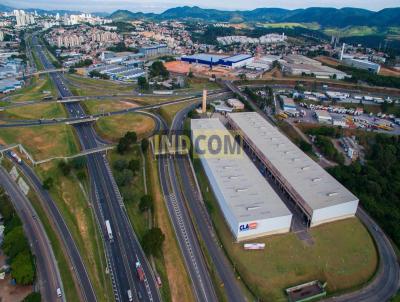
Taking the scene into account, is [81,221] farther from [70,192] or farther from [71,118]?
[71,118]

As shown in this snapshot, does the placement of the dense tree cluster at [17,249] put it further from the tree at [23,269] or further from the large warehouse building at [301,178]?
the large warehouse building at [301,178]

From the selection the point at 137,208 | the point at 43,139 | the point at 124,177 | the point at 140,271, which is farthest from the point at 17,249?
the point at 43,139

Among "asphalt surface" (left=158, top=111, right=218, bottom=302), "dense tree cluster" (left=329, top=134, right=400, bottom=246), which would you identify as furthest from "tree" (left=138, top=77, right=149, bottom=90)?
"dense tree cluster" (left=329, top=134, right=400, bottom=246)

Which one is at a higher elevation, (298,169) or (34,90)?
(34,90)

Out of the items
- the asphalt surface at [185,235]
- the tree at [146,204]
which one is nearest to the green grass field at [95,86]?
the asphalt surface at [185,235]

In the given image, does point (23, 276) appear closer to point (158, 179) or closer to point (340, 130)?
point (158, 179)

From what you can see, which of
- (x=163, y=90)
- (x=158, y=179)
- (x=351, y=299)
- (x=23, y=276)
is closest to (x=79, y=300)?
(x=23, y=276)

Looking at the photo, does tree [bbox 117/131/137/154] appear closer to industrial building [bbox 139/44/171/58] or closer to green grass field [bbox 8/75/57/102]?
green grass field [bbox 8/75/57/102]
